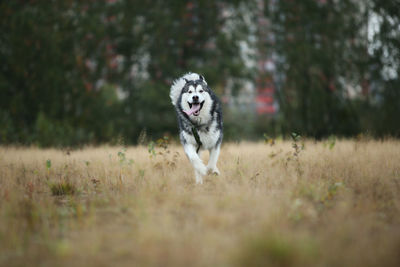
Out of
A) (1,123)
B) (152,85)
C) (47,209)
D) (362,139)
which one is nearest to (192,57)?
(152,85)

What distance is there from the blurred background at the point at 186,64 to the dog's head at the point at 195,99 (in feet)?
11.9

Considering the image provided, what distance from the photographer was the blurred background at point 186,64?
1151 cm

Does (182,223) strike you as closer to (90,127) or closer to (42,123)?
(42,123)

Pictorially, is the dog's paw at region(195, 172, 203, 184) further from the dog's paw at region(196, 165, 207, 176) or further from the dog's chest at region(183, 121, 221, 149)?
the dog's chest at region(183, 121, 221, 149)

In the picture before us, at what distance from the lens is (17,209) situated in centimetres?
361

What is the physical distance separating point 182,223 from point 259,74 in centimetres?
1631

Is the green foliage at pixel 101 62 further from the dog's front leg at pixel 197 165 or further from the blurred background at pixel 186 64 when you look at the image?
the dog's front leg at pixel 197 165

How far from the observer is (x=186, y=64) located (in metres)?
17.3

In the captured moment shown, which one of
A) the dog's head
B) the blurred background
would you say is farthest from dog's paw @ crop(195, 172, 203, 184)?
the blurred background

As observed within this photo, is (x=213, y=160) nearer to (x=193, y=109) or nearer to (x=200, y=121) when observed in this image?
(x=200, y=121)

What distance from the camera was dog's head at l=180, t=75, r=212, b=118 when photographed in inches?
225

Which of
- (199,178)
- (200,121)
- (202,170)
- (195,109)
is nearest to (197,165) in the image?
(202,170)

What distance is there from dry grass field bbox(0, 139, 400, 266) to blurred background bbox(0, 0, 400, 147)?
3.87 metres

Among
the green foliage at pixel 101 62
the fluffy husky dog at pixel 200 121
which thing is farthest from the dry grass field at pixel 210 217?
the green foliage at pixel 101 62
